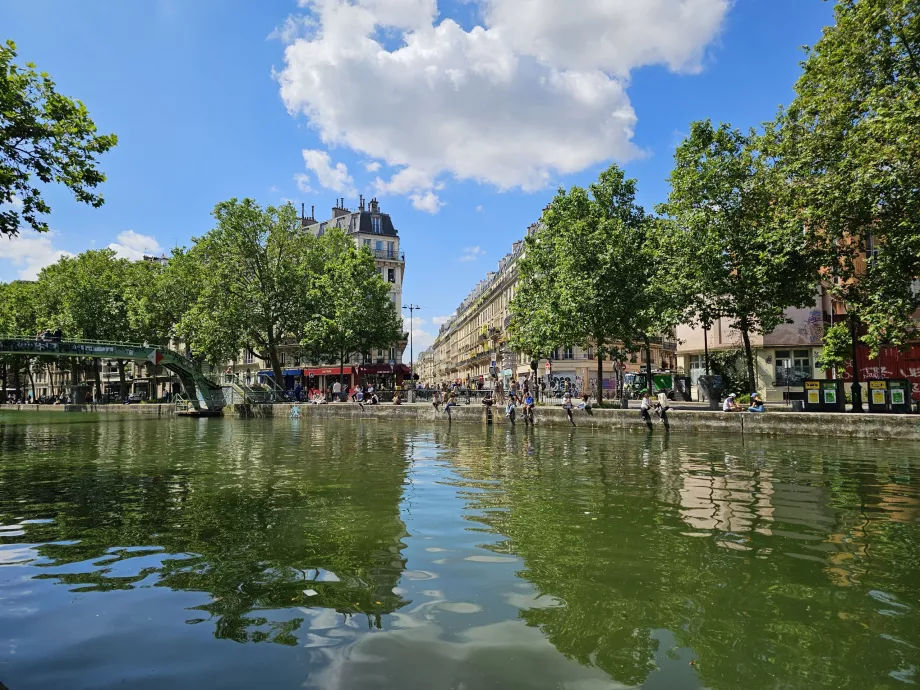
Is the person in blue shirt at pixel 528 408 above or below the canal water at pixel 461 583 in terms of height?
above

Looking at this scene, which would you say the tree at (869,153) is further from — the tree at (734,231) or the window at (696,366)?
the window at (696,366)

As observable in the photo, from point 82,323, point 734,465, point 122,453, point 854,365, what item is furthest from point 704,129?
point 82,323

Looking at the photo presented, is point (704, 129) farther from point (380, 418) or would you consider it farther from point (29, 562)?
point (29, 562)

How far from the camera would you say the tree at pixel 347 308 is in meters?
A: 50.2

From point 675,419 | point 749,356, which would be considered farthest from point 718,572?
point 749,356

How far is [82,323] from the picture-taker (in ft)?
203

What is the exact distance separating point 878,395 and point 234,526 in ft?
87.1

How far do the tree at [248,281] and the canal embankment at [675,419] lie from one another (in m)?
7.67

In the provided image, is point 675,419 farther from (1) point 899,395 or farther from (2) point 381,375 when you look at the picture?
(2) point 381,375

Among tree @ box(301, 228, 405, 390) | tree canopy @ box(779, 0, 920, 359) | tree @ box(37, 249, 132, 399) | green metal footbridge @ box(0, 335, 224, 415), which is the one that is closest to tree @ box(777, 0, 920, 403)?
tree canopy @ box(779, 0, 920, 359)

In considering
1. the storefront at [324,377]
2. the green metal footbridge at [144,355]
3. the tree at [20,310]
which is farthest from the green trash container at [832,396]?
the tree at [20,310]

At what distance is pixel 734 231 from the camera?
92.7 feet

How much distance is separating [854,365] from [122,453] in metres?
29.0

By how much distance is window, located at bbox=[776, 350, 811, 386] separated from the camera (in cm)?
4109
